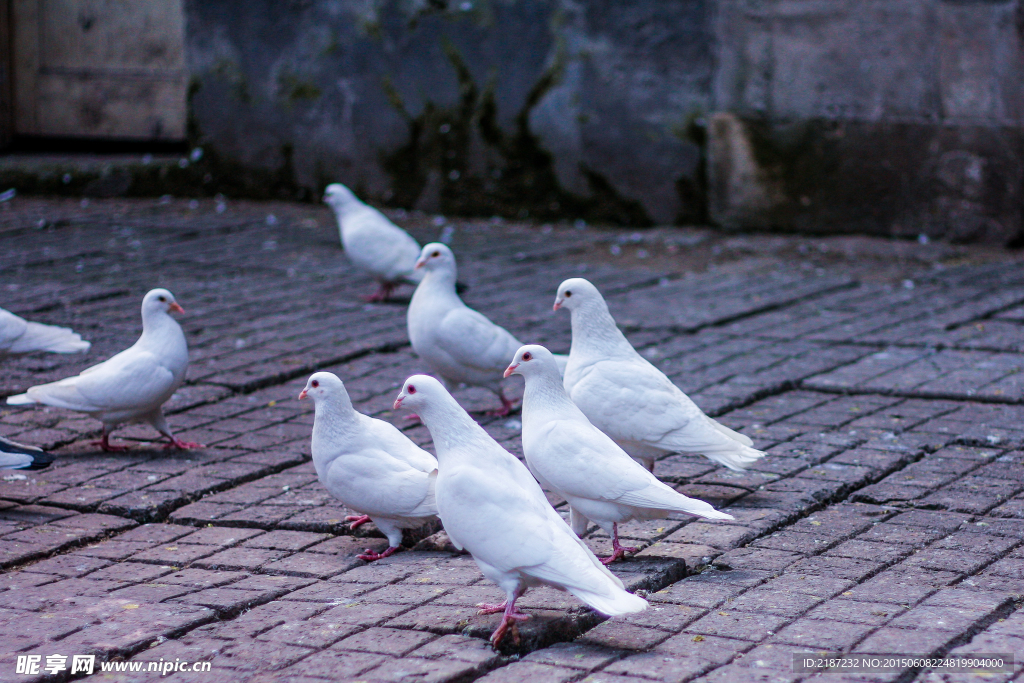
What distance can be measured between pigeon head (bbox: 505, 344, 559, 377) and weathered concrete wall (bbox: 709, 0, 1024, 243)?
22.1 feet

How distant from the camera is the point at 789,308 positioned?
25.7 ft

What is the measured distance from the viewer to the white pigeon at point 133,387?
4957mm

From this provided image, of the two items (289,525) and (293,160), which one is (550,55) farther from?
(289,525)

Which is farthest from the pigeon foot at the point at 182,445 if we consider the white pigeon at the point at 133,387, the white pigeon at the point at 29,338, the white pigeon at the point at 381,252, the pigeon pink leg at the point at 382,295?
the pigeon pink leg at the point at 382,295

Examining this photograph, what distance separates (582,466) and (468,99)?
25.8ft

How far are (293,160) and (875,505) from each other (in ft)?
28.0

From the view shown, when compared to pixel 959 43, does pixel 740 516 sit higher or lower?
lower

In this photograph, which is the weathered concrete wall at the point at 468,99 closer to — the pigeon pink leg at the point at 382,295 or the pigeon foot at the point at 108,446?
the pigeon pink leg at the point at 382,295

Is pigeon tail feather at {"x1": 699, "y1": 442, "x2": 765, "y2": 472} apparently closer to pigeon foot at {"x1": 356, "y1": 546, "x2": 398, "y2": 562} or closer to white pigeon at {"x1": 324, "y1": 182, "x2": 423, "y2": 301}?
pigeon foot at {"x1": 356, "y1": 546, "x2": 398, "y2": 562}

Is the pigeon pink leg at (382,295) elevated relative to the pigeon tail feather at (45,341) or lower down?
lower down

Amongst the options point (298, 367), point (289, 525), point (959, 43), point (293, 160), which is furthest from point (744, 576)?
point (293, 160)

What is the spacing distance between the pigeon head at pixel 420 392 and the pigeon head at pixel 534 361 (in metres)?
0.39
